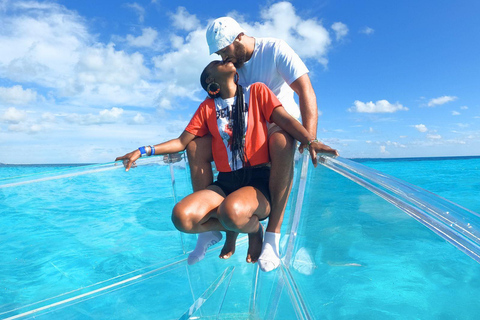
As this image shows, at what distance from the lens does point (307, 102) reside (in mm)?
2088

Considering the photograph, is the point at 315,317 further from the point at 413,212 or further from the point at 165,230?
the point at 165,230

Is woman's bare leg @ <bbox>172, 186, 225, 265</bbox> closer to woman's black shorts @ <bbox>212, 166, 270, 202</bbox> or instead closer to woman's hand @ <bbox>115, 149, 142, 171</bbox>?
woman's black shorts @ <bbox>212, 166, 270, 202</bbox>

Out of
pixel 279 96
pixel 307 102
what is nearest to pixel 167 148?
pixel 279 96

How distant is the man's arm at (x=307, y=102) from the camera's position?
2020 millimetres

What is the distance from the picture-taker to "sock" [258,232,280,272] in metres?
1.81

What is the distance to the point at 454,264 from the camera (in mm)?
1169

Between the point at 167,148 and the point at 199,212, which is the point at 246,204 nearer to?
Answer: the point at 199,212

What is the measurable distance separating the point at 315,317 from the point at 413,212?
33.9 inches

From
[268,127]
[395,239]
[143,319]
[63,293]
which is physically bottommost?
[143,319]

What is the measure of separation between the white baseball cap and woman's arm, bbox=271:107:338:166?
54cm

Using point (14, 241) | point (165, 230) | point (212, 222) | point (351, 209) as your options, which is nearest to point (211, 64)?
point (212, 222)

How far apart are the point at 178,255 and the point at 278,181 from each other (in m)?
1.18

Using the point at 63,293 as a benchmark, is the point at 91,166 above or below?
above

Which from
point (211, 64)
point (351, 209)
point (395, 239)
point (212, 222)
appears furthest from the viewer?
point (211, 64)
